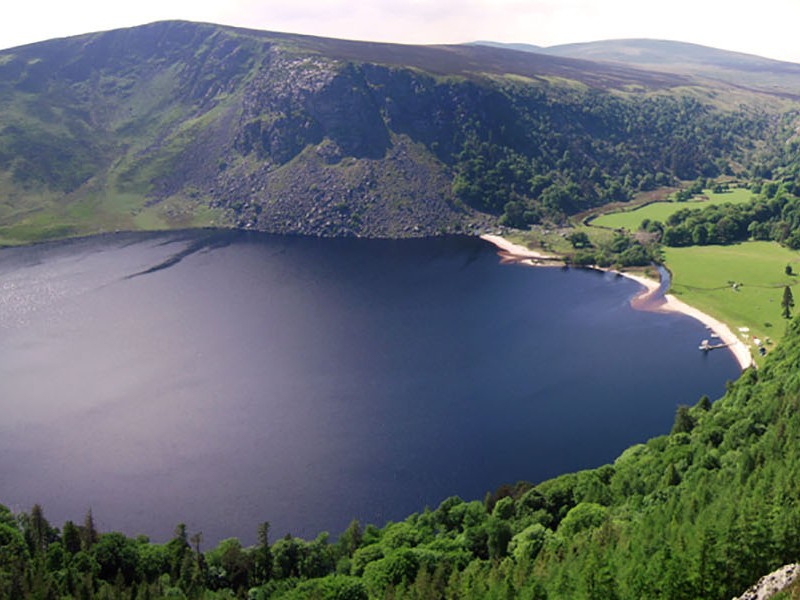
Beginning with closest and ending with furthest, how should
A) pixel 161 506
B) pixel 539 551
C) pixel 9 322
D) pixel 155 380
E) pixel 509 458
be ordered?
pixel 539 551
pixel 161 506
pixel 509 458
pixel 155 380
pixel 9 322

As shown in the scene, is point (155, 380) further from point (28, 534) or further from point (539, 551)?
point (539, 551)

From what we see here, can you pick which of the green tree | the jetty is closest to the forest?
the jetty

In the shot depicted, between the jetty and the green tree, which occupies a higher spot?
the green tree

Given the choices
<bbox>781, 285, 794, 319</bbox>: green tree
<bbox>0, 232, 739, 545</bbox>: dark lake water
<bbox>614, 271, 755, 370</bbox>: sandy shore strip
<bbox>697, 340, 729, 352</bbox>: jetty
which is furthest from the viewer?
<bbox>781, 285, 794, 319</bbox>: green tree

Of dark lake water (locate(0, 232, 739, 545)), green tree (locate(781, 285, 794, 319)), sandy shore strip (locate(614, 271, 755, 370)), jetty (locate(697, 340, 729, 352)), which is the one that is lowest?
dark lake water (locate(0, 232, 739, 545))

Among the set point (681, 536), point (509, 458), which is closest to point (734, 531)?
point (681, 536)

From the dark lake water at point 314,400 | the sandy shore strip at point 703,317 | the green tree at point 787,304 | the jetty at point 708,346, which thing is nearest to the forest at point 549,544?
the dark lake water at point 314,400

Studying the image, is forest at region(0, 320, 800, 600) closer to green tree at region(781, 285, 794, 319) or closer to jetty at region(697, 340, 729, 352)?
jetty at region(697, 340, 729, 352)
